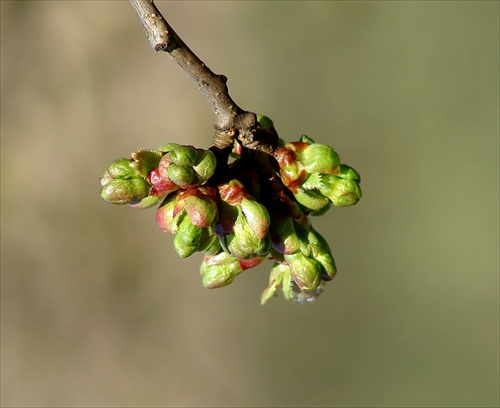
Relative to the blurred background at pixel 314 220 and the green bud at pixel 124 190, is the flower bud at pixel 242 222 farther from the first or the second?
the blurred background at pixel 314 220

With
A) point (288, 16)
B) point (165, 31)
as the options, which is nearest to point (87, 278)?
point (288, 16)

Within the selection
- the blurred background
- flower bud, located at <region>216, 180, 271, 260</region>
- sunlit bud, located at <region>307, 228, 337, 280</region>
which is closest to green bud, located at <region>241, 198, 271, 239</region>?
flower bud, located at <region>216, 180, 271, 260</region>

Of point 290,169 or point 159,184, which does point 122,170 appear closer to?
point 159,184

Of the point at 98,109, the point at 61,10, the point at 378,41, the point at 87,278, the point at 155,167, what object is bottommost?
the point at 155,167

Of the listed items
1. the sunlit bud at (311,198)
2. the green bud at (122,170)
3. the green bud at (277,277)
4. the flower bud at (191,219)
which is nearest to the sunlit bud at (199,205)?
the flower bud at (191,219)

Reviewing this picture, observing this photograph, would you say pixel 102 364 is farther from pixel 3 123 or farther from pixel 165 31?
pixel 165 31

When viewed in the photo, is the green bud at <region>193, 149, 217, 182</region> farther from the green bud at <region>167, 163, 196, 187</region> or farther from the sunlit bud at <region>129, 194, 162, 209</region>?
the sunlit bud at <region>129, 194, 162, 209</region>
